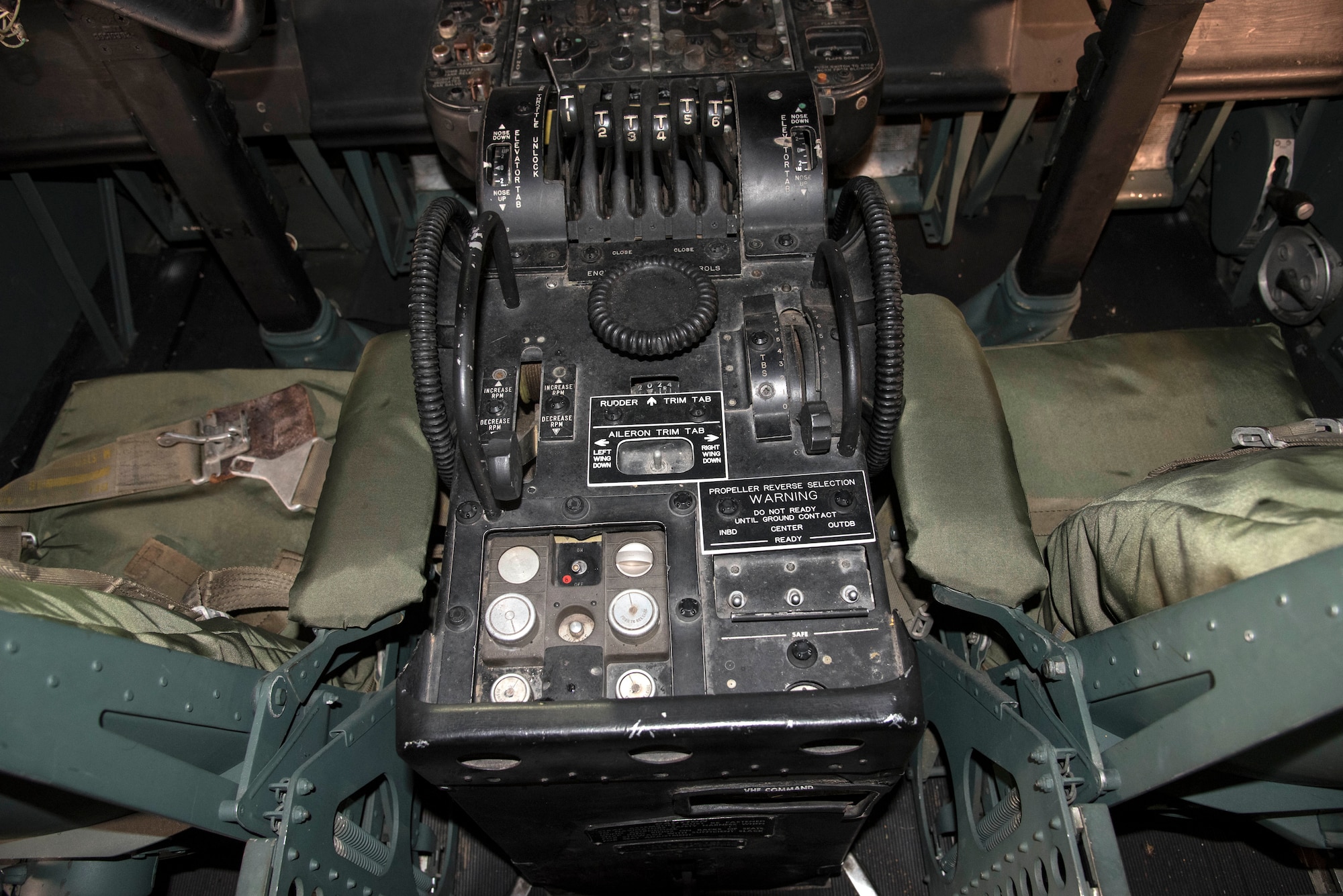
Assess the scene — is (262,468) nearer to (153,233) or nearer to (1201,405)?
(153,233)

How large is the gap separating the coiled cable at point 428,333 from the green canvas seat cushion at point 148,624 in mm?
679

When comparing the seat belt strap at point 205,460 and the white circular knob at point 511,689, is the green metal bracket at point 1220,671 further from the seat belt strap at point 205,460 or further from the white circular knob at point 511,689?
the seat belt strap at point 205,460

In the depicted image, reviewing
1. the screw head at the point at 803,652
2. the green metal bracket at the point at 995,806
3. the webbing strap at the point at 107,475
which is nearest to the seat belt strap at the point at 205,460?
the webbing strap at the point at 107,475

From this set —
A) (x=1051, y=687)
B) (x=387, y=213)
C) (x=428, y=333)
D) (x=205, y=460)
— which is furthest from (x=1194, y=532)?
(x=387, y=213)

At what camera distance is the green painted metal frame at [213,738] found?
60.6 inches

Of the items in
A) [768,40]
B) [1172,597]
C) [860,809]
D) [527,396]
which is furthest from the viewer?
[768,40]

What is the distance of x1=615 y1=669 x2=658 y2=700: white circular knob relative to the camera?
68.9 inches

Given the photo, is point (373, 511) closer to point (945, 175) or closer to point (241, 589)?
point (241, 589)

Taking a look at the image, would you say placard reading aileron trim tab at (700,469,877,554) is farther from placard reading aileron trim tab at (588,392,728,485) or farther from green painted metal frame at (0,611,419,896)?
green painted metal frame at (0,611,419,896)

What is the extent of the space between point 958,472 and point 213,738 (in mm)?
1732

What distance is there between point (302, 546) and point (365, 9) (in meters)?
2.00

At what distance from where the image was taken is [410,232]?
4008mm

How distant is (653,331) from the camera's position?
2.05 meters

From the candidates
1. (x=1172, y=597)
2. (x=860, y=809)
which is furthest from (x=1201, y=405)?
(x=860, y=809)
